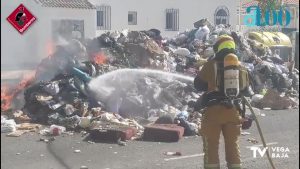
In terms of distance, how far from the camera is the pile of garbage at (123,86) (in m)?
9.11

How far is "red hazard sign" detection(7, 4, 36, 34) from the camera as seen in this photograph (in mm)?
7456

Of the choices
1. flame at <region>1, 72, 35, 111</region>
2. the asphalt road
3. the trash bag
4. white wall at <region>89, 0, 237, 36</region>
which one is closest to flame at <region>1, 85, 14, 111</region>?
flame at <region>1, 72, 35, 111</region>

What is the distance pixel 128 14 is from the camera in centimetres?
1301

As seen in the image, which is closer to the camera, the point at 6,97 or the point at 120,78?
the point at 6,97

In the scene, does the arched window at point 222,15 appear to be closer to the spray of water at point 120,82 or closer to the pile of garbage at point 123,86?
the pile of garbage at point 123,86

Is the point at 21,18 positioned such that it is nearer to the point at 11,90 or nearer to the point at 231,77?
the point at 11,90

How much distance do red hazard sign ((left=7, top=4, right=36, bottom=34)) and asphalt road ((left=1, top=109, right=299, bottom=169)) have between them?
1.70 meters

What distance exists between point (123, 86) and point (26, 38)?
99.6 inches

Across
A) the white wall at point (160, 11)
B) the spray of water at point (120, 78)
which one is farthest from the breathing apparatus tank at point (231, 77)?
the white wall at point (160, 11)

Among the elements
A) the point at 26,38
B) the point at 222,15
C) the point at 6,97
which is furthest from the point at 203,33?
the point at 26,38

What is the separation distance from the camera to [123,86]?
32.8 ft

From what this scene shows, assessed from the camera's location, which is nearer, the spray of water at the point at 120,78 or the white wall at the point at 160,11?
the spray of water at the point at 120,78

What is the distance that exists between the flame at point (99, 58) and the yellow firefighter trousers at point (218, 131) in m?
6.19

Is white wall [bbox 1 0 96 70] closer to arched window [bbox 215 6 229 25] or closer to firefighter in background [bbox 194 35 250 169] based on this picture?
firefighter in background [bbox 194 35 250 169]
